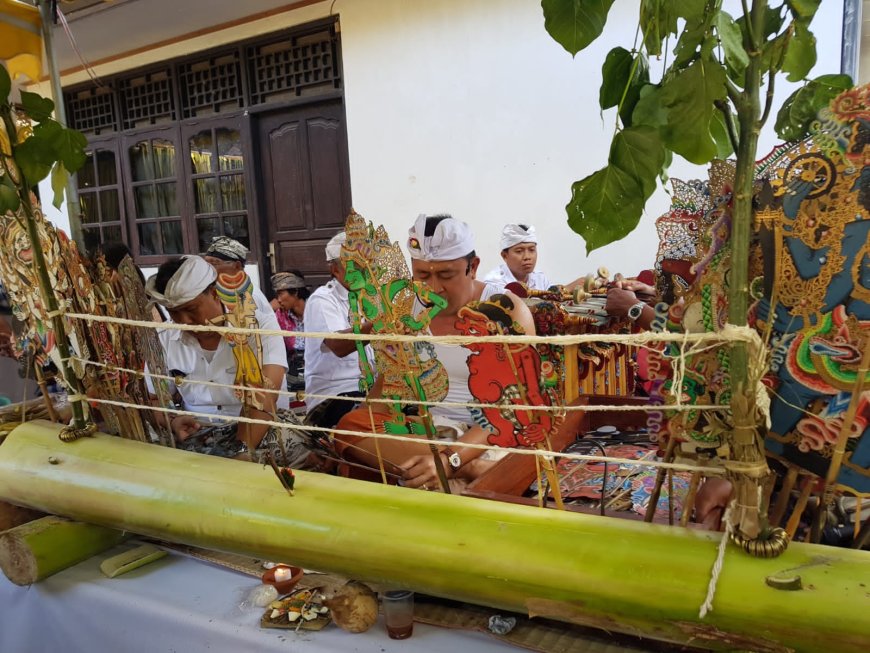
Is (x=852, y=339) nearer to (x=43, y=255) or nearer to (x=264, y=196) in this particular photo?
(x=43, y=255)

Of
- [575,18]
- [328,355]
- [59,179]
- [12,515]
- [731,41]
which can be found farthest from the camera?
[328,355]

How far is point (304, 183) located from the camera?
4.96 m

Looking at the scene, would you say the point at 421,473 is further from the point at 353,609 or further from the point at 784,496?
the point at 784,496

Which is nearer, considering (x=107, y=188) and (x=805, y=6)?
(x=805, y=6)

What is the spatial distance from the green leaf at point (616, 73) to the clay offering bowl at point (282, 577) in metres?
1.15

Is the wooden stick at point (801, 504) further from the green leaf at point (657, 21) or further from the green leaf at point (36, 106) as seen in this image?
the green leaf at point (36, 106)

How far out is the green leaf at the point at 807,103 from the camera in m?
1.05

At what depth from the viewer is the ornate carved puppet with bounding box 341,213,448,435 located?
1.28 meters

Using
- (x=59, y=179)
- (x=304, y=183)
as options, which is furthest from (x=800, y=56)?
(x=304, y=183)

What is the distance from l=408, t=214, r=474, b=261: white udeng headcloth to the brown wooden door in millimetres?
2843

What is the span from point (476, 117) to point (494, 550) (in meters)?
3.46

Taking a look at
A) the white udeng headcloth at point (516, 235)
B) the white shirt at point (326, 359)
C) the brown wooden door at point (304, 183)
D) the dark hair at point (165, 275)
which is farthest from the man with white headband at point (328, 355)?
the brown wooden door at point (304, 183)

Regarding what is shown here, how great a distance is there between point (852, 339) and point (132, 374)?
1581 millimetres

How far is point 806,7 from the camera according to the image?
846mm
